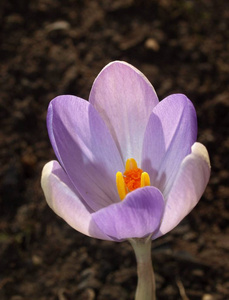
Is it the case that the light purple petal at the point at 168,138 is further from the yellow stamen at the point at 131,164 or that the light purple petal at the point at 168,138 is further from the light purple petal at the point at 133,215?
the light purple petal at the point at 133,215

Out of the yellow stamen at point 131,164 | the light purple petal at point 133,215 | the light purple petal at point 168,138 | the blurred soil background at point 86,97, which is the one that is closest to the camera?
the light purple petal at point 133,215

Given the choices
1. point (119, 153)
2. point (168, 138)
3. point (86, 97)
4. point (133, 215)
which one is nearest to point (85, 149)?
point (119, 153)

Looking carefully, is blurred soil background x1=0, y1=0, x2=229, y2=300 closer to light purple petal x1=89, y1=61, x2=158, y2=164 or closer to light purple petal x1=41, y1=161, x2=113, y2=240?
light purple petal x1=89, y1=61, x2=158, y2=164

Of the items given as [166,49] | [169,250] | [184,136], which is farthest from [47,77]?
[184,136]

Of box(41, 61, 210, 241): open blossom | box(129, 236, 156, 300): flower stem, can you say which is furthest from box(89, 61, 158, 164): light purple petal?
box(129, 236, 156, 300): flower stem

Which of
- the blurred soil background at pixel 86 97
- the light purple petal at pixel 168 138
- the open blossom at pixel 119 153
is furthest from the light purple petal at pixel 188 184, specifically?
the blurred soil background at pixel 86 97

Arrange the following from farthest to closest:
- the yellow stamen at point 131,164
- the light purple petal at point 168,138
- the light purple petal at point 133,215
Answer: the yellow stamen at point 131,164 < the light purple petal at point 168,138 < the light purple petal at point 133,215

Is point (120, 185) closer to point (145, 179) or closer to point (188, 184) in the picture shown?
point (145, 179)
